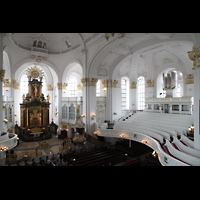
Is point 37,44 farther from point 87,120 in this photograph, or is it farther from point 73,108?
point 87,120

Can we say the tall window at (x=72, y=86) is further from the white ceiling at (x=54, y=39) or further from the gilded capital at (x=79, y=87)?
the white ceiling at (x=54, y=39)

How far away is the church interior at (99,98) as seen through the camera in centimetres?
1470

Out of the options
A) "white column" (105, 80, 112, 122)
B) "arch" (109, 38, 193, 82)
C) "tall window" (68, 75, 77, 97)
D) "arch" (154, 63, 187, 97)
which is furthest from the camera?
"tall window" (68, 75, 77, 97)

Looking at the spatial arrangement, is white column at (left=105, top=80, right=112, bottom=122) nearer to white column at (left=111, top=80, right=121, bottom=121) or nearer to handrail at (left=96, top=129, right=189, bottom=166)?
white column at (left=111, top=80, right=121, bottom=121)

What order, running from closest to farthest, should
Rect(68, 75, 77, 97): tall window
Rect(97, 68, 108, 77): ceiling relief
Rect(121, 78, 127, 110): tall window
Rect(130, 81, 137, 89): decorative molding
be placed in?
1. Rect(97, 68, 108, 77): ceiling relief
2. Rect(130, 81, 137, 89): decorative molding
3. Rect(121, 78, 127, 110): tall window
4. Rect(68, 75, 77, 97): tall window

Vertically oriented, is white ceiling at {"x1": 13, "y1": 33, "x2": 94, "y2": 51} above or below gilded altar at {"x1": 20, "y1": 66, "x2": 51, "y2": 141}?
above

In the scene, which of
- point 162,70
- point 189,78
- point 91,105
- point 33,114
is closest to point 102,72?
point 91,105

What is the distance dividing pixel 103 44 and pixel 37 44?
38.4 feet

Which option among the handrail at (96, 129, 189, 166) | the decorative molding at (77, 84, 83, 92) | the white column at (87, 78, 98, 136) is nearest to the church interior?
the white column at (87, 78, 98, 136)

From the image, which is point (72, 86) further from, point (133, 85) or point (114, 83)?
point (133, 85)

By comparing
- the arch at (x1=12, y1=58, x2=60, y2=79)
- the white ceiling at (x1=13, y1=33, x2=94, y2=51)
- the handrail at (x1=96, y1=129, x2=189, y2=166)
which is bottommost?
the handrail at (x1=96, y1=129, x2=189, y2=166)

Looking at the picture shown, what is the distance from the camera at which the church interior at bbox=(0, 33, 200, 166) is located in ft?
48.2

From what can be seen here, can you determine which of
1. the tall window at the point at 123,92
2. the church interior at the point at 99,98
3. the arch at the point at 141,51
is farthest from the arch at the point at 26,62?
the tall window at the point at 123,92

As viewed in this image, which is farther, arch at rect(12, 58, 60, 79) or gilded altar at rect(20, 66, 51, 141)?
gilded altar at rect(20, 66, 51, 141)
